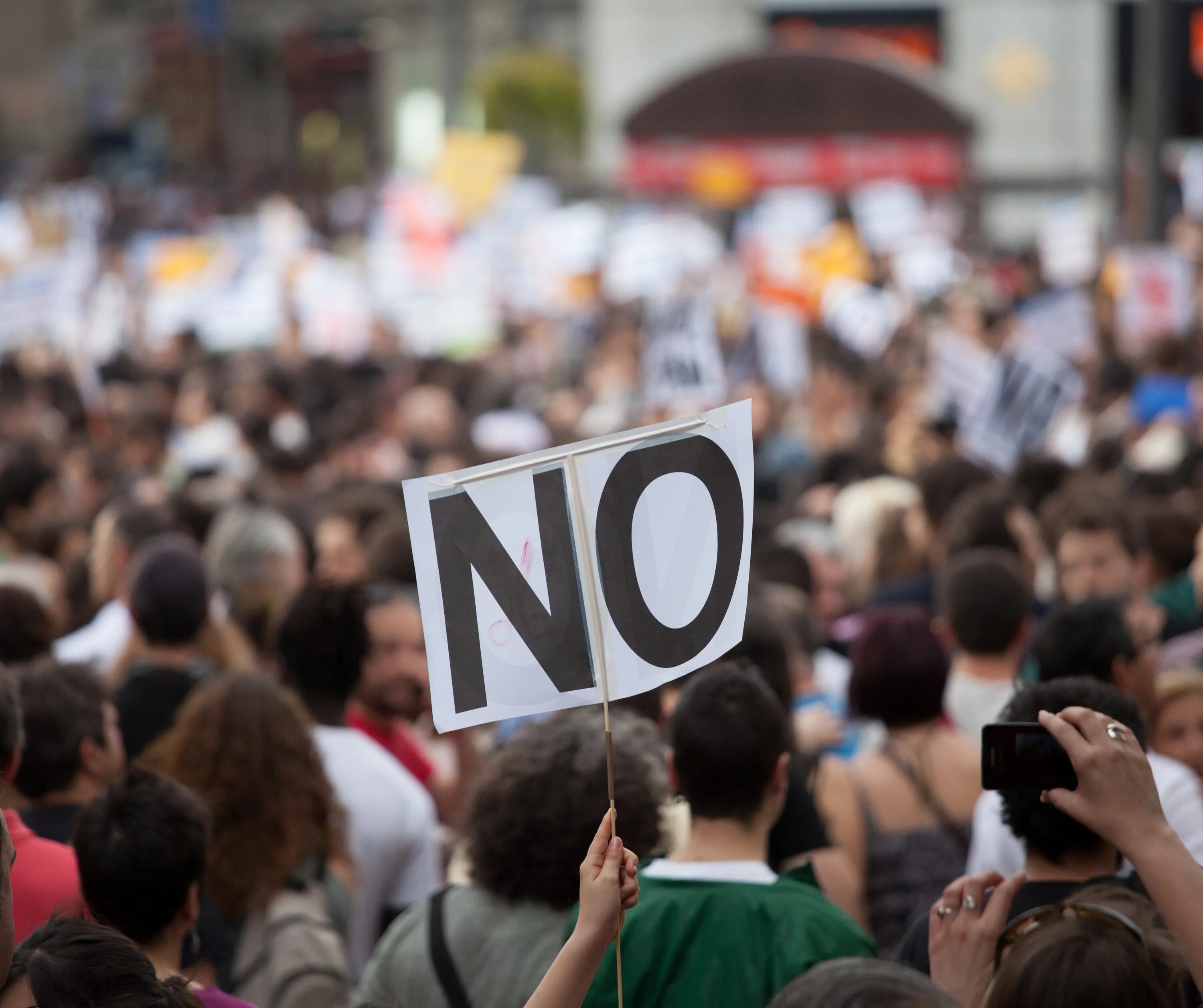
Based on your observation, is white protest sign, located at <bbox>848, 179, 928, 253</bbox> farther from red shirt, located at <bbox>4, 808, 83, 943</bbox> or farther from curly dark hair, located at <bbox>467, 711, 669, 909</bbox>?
red shirt, located at <bbox>4, 808, 83, 943</bbox>

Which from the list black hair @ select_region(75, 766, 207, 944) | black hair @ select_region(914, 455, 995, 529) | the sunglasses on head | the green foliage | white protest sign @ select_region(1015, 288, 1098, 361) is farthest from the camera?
the green foliage

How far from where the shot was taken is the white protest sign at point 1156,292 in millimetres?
12344

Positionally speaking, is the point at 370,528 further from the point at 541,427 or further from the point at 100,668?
the point at 541,427

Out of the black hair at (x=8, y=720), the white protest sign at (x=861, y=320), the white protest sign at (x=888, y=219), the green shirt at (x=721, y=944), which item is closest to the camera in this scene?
the green shirt at (x=721, y=944)

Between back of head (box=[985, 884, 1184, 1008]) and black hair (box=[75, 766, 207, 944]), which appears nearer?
back of head (box=[985, 884, 1184, 1008])

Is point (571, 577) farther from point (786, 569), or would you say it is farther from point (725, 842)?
point (786, 569)

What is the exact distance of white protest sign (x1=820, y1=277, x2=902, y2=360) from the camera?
16906mm

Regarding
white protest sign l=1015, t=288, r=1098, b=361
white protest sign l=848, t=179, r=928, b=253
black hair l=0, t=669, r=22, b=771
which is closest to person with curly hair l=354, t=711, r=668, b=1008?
black hair l=0, t=669, r=22, b=771

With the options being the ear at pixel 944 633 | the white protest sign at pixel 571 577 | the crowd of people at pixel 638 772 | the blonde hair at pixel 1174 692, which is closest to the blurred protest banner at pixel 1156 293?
the crowd of people at pixel 638 772

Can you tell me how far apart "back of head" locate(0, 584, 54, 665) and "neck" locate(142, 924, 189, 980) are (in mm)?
2334

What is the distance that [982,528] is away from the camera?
255 inches

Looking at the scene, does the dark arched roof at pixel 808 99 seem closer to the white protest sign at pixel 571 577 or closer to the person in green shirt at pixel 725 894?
the person in green shirt at pixel 725 894

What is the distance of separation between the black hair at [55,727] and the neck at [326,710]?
2.66 feet

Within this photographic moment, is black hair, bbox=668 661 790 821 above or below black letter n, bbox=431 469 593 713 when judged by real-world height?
below
